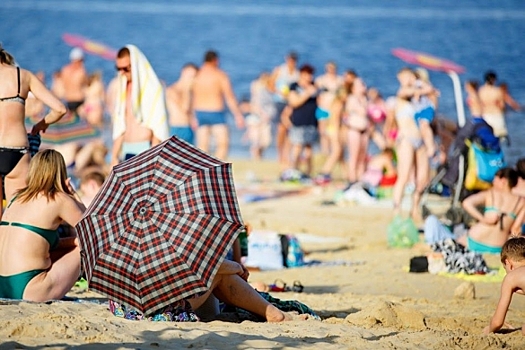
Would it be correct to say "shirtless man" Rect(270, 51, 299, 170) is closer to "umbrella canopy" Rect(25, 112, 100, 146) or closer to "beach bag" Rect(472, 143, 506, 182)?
"umbrella canopy" Rect(25, 112, 100, 146)

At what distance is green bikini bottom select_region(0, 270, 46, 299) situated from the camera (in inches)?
243

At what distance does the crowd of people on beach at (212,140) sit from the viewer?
6195 millimetres

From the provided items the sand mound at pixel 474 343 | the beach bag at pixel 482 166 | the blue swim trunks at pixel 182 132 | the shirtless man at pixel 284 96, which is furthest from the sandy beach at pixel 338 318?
the shirtless man at pixel 284 96

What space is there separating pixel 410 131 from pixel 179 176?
247 inches

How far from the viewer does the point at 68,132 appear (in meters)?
13.0

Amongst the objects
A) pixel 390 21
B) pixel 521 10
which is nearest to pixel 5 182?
pixel 390 21

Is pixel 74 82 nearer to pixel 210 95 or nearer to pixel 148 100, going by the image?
pixel 210 95

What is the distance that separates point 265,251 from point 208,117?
6.18 meters

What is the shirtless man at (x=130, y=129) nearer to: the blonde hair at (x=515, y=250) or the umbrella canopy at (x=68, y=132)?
the blonde hair at (x=515, y=250)

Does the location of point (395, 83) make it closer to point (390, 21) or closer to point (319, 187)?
point (319, 187)

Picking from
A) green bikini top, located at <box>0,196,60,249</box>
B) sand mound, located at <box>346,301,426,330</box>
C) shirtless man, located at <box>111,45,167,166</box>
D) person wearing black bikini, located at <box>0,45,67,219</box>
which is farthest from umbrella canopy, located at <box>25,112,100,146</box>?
sand mound, located at <box>346,301,426,330</box>

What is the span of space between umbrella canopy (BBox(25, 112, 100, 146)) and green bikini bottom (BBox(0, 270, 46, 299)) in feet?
21.1

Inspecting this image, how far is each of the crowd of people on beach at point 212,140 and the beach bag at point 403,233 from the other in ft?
0.76

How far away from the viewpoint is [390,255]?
962 cm
